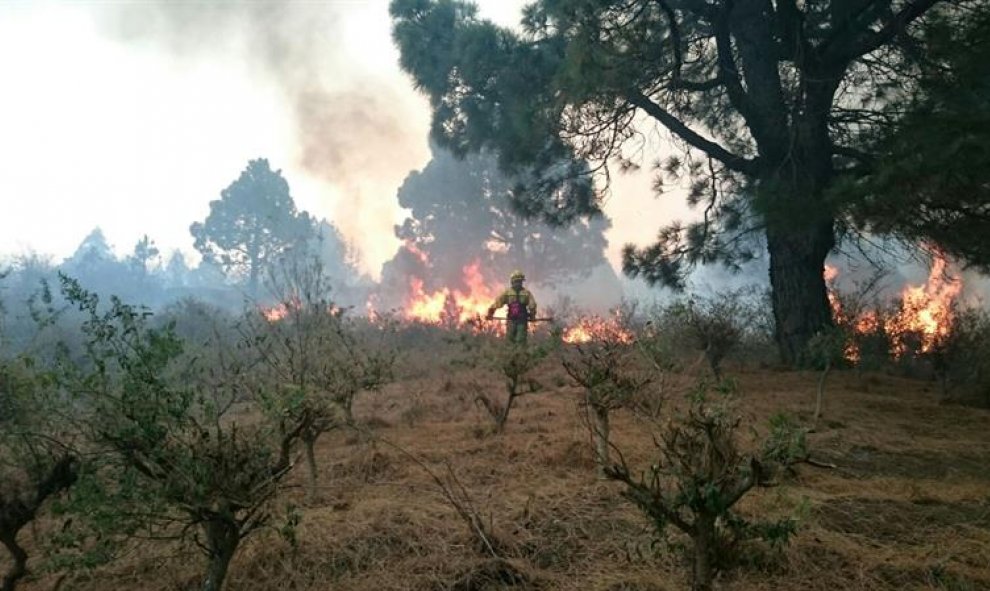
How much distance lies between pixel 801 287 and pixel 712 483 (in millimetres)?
9571

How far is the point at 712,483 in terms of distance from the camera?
2.18 m

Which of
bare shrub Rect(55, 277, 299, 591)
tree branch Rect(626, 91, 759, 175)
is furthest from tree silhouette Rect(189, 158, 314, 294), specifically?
bare shrub Rect(55, 277, 299, 591)

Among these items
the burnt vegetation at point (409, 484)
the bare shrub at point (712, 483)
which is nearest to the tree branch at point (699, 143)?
the burnt vegetation at point (409, 484)

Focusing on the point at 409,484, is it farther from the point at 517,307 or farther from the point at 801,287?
the point at 801,287

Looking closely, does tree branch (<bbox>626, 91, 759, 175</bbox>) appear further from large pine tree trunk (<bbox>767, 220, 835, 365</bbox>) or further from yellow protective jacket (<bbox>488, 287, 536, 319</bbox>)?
yellow protective jacket (<bbox>488, 287, 536, 319</bbox>)

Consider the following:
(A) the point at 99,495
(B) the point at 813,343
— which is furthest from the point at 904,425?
(A) the point at 99,495

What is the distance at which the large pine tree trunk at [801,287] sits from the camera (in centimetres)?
1043

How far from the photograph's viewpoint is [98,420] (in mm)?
2895

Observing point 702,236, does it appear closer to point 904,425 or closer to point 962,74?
point 904,425

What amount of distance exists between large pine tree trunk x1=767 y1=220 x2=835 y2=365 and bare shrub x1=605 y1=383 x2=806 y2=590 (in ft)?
29.4

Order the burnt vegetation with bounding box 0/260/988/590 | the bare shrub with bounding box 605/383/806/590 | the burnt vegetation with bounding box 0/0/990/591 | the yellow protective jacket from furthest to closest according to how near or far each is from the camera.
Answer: the yellow protective jacket, the burnt vegetation with bounding box 0/0/990/591, the burnt vegetation with bounding box 0/260/988/590, the bare shrub with bounding box 605/383/806/590

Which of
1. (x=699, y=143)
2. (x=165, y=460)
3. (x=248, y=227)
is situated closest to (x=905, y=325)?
(x=699, y=143)

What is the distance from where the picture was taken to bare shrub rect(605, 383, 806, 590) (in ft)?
7.23

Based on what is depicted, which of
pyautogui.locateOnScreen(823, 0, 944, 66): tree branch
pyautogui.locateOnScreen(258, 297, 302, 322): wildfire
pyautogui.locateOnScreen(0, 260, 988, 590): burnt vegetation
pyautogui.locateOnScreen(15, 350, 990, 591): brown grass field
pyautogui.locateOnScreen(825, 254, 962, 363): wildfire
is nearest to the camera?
pyautogui.locateOnScreen(0, 260, 988, 590): burnt vegetation
